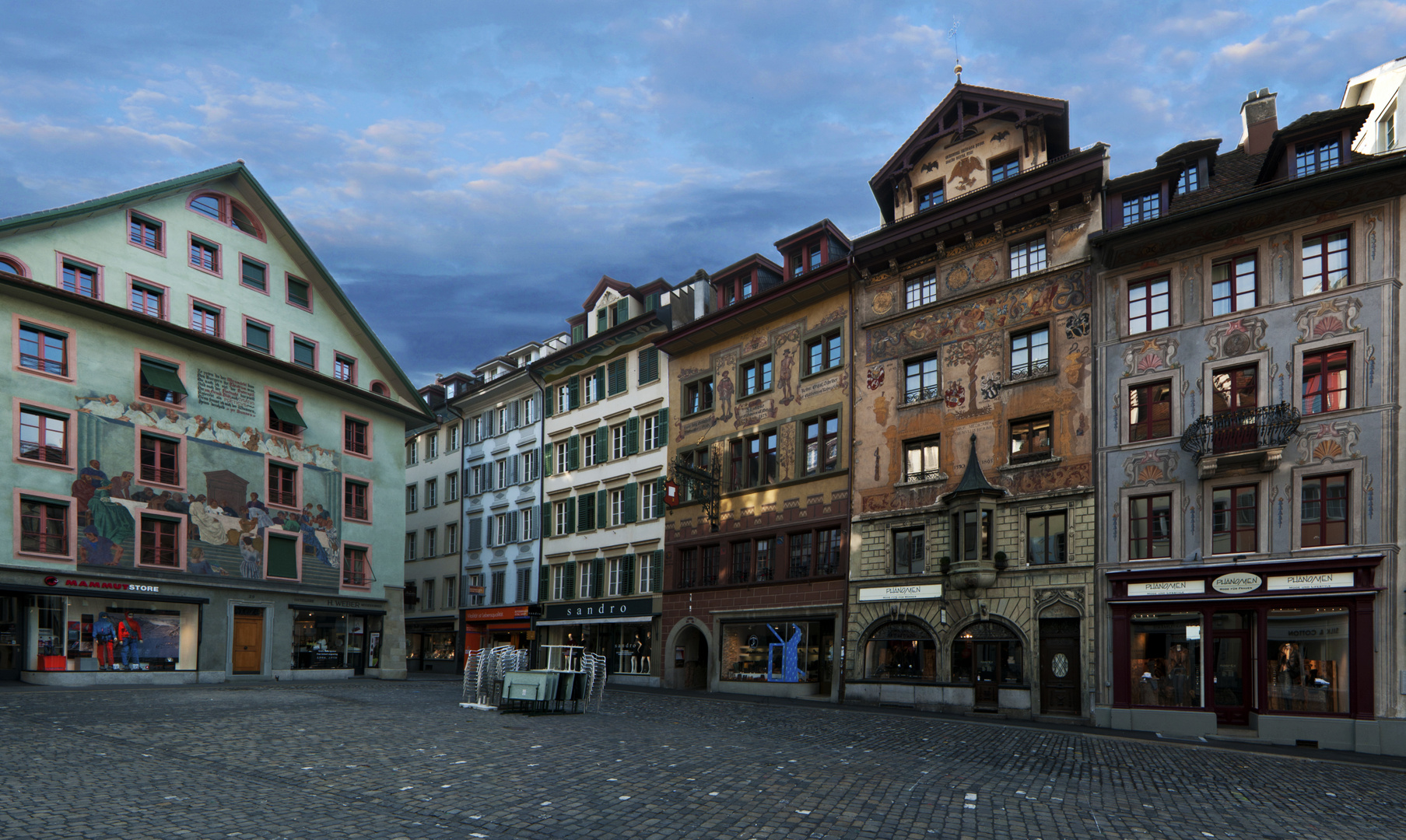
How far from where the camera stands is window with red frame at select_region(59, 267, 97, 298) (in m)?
31.8

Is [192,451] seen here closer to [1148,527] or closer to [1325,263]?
[1148,527]

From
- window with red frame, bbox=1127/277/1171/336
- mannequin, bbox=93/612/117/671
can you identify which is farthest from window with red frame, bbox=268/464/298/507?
window with red frame, bbox=1127/277/1171/336

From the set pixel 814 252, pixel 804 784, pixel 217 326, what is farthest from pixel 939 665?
pixel 217 326

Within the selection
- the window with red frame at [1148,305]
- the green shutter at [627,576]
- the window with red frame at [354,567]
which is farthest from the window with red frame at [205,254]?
the window with red frame at [1148,305]

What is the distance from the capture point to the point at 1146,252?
26.1m

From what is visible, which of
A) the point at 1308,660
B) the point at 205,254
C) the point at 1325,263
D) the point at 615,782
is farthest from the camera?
the point at 205,254

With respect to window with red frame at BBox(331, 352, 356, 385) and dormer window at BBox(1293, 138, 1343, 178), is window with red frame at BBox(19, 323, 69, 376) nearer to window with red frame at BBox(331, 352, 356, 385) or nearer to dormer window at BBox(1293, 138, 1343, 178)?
window with red frame at BBox(331, 352, 356, 385)

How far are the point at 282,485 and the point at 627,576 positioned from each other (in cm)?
1448

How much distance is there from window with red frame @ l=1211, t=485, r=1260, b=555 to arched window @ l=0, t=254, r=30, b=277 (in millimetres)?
34702

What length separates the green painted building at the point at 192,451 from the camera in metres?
30.3

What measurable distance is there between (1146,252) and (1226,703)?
11567 mm

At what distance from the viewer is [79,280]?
32344 millimetres

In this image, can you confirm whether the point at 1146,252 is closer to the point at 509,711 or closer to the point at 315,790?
the point at 509,711

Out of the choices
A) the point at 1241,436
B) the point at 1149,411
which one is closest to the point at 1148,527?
the point at 1149,411
